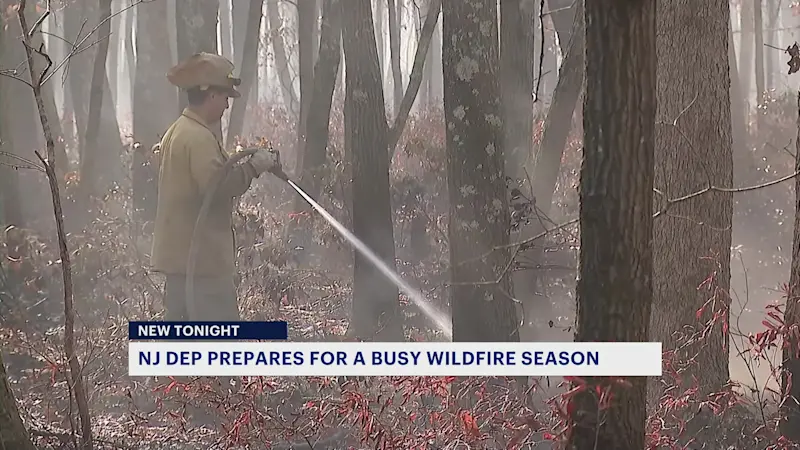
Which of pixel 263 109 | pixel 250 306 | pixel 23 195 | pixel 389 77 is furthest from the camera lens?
pixel 389 77

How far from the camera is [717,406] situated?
322 cm

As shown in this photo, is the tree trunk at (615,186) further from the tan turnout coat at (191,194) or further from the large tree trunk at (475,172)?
the tan turnout coat at (191,194)

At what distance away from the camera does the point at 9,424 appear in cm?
276

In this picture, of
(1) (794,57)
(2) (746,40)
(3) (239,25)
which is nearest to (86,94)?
(3) (239,25)

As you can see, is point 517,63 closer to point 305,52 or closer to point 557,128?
point 557,128

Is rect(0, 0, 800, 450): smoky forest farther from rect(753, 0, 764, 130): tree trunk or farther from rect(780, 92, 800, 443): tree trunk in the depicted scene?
rect(753, 0, 764, 130): tree trunk

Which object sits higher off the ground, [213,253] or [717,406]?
[213,253]

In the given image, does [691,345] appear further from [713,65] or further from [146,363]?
[146,363]

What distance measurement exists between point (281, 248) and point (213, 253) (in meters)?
1.43

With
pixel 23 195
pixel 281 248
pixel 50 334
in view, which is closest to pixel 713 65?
pixel 281 248

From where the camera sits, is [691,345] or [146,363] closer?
[146,363]

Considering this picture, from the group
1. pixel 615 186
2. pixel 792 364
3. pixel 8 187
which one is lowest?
pixel 792 364

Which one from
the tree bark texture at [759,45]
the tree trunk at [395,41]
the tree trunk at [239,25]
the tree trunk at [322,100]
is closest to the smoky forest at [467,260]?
the tree trunk at [322,100]

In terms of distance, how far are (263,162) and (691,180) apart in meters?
2.18
